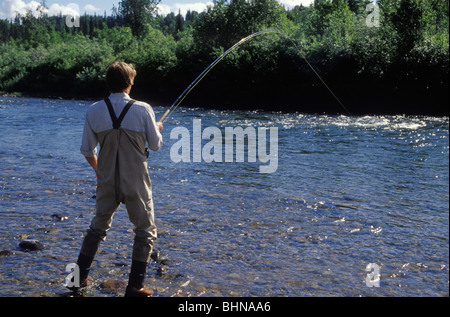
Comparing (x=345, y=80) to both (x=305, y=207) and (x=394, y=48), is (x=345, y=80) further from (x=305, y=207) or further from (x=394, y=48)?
(x=305, y=207)

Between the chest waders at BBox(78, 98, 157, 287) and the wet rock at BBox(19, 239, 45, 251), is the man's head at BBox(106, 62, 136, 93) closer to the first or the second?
the chest waders at BBox(78, 98, 157, 287)

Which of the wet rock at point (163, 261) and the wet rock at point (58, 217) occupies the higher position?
the wet rock at point (58, 217)

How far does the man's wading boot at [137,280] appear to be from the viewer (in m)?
4.02

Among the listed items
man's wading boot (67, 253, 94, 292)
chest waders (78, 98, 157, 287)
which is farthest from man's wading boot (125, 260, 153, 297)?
man's wading boot (67, 253, 94, 292)

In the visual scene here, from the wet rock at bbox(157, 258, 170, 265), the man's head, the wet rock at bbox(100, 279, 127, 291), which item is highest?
the man's head

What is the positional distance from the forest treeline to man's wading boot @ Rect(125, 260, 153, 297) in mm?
22763

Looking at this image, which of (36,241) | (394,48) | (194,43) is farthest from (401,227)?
(194,43)

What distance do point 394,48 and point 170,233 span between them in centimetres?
2501

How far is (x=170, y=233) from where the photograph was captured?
6.04m
